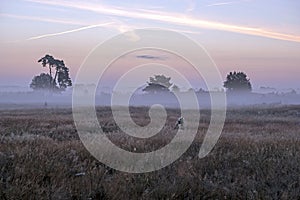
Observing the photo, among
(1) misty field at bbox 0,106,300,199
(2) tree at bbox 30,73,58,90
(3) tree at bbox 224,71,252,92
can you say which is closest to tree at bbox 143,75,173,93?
(3) tree at bbox 224,71,252,92

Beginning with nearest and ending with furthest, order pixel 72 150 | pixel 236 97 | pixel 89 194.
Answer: pixel 89 194
pixel 72 150
pixel 236 97

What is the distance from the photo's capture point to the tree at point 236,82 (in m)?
123

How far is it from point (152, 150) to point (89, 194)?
4466 mm

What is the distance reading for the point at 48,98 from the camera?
5103 inches

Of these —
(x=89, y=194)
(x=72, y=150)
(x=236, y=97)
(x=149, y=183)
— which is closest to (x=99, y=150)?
(x=72, y=150)

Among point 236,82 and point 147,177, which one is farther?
point 236,82

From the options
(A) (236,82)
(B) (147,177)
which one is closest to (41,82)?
(A) (236,82)

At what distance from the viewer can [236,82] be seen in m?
125

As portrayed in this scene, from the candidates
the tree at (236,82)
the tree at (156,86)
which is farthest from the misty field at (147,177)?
the tree at (236,82)

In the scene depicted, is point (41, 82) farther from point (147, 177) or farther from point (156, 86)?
point (147, 177)

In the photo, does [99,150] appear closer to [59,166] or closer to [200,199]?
[59,166]

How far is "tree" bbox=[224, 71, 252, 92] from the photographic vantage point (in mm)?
123438

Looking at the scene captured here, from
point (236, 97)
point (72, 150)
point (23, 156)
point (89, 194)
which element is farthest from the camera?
point (236, 97)

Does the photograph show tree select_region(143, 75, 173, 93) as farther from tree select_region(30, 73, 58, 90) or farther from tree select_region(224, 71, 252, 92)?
tree select_region(30, 73, 58, 90)
